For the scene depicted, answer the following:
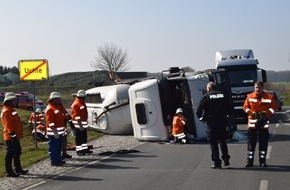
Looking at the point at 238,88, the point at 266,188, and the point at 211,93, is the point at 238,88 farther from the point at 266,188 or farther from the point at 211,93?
the point at 266,188

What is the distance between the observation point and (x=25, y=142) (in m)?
21.3

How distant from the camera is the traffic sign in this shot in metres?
18.1

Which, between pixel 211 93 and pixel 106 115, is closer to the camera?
pixel 211 93

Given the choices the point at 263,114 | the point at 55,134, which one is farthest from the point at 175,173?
the point at 55,134

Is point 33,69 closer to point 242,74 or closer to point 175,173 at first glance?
point 175,173

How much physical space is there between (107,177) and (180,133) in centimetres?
654

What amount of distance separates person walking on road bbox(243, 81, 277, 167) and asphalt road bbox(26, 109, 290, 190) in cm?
35

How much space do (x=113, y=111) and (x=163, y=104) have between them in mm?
4486

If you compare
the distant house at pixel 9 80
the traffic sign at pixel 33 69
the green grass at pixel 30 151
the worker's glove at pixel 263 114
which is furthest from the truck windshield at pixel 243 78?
the distant house at pixel 9 80

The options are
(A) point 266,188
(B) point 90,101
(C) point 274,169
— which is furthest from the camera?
(B) point 90,101

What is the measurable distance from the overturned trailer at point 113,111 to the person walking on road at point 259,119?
34.5 feet

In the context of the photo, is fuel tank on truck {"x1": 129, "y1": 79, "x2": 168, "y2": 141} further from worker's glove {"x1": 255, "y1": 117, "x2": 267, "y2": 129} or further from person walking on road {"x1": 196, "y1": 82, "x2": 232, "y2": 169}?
worker's glove {"x1": 255, "y1": 117, "x2": 267, "y2": 129}

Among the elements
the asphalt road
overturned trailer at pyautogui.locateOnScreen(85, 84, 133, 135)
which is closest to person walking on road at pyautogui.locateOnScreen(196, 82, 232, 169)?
the asphalt road

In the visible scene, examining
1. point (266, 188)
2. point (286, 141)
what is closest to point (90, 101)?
point (286, 141)
